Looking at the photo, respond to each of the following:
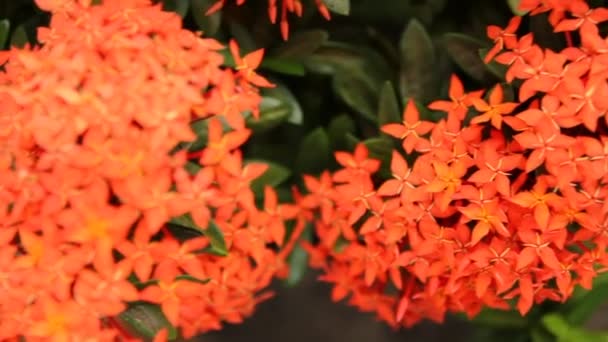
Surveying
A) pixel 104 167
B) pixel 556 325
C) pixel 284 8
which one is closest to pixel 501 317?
pixel 556 325

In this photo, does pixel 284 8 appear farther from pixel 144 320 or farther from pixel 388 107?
pixel 144 320

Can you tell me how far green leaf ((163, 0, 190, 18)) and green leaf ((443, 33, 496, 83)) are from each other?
0.27 meters

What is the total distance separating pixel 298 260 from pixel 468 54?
0.35m

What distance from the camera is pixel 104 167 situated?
67cm

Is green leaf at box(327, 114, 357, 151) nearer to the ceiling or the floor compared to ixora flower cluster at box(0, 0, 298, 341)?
nearer to the floor

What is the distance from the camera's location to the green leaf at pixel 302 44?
0.97 meters

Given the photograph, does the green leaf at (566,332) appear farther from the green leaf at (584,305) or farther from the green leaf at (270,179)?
the green leaf at (270,179)

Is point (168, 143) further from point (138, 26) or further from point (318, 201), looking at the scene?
point (318, 201)

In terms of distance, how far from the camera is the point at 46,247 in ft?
2.29

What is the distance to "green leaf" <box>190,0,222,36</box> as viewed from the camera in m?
0.93

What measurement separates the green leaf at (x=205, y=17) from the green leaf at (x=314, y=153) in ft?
0.58

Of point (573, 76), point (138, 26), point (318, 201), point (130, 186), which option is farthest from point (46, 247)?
point (573, 76)

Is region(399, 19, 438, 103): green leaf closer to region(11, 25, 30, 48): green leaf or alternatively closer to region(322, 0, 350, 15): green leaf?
region(322, 0, 350, 15): green leaf

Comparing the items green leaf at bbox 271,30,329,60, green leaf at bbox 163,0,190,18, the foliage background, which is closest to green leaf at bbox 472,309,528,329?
the foliage background
